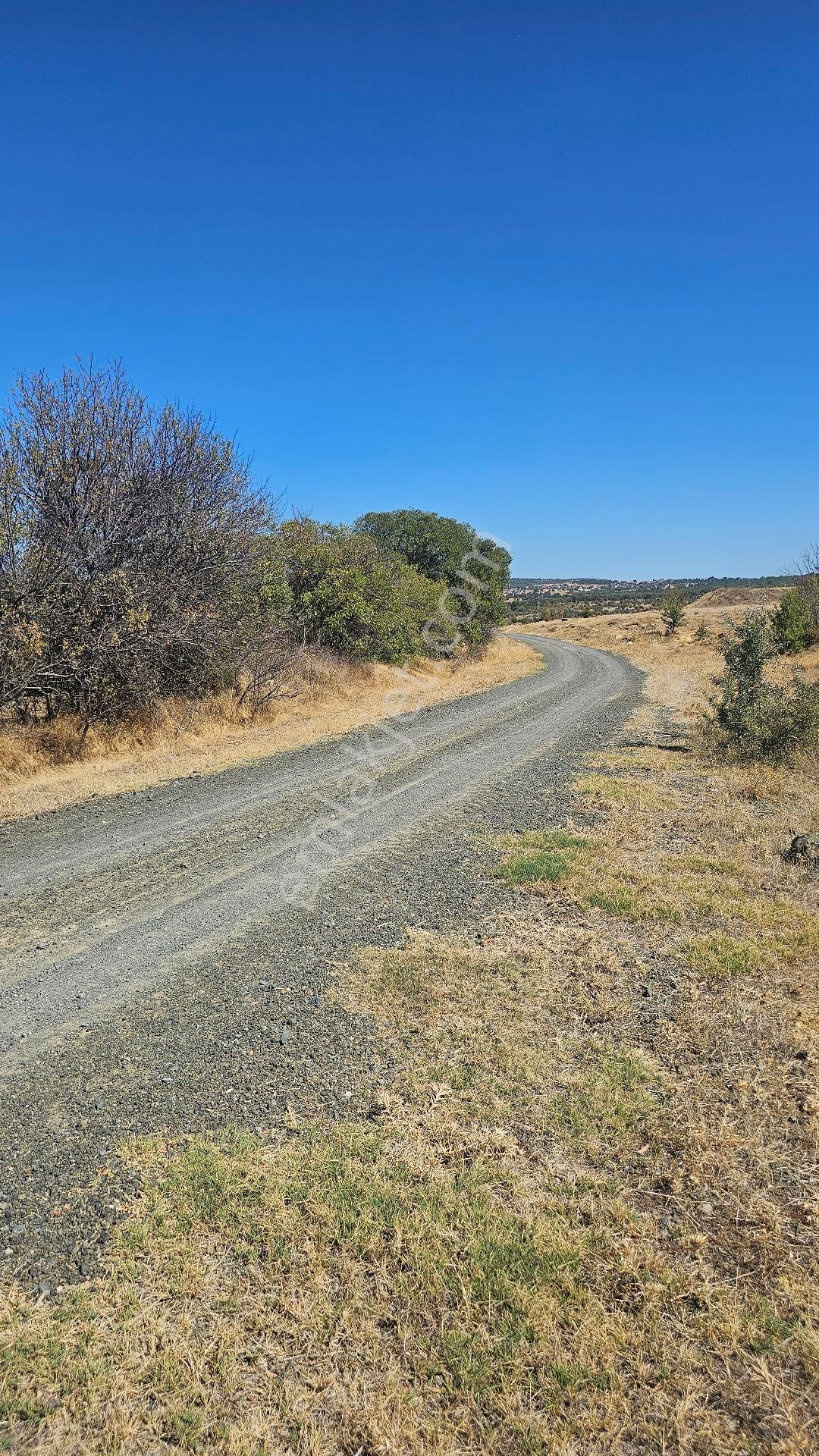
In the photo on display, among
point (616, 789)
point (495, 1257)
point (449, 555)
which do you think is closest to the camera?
point (495, 1257)

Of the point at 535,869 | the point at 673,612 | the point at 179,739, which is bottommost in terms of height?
the point at 535,869

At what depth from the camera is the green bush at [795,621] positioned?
1129 inches

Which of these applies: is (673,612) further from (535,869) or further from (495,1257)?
(495,1257)

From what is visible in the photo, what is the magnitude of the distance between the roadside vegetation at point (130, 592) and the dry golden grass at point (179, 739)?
0.05 metres

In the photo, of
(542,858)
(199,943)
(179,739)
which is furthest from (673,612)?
(199,943)

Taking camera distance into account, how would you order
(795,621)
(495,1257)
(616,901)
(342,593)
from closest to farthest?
(495,1257)
(616,901)
(342,593)
(795,621)

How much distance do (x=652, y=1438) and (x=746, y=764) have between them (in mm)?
8321

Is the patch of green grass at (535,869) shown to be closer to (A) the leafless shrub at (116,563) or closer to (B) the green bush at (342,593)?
(A) the leafless shrub at (116,563)

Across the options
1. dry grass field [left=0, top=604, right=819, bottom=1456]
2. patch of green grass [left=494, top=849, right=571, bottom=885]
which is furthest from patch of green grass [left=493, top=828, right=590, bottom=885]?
dry grass field [left=0, top=604, right=819, bottom=1456]

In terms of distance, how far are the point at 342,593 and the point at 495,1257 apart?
16446 millimetres

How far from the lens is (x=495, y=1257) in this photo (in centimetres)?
234

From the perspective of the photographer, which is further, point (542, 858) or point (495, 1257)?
Answer: point (542, 858)

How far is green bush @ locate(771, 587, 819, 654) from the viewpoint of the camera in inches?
1129

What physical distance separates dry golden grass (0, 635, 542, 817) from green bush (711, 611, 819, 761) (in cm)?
681
